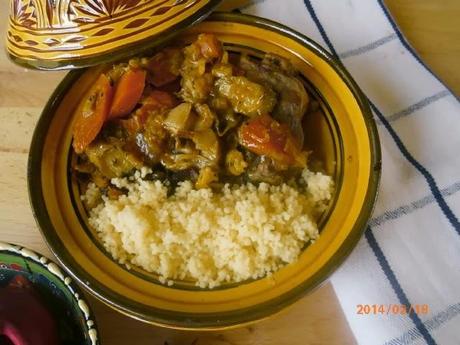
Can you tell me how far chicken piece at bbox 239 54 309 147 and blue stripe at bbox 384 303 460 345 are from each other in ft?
1.75

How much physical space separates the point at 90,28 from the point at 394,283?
39.2 inches

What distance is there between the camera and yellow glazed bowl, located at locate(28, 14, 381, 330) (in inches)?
51.0

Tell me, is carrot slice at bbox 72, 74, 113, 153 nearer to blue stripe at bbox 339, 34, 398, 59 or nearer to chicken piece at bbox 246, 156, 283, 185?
chicken piece at bbox 246, 156, 283, 185

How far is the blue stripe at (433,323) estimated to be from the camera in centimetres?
137

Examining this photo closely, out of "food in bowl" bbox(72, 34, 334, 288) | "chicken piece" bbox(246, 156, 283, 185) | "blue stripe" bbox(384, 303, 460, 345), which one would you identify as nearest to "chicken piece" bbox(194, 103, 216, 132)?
"food in bowl" bbox(72, 34, 334, 288)

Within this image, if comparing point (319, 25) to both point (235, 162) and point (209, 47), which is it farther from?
point (235, 162)

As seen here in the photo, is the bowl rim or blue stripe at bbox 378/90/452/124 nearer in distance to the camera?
the bowl rim

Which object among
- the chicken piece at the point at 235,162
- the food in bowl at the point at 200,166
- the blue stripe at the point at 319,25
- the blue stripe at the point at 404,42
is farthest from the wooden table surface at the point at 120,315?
the chicken piece at the point at 235,162

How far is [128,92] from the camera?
4.85ft

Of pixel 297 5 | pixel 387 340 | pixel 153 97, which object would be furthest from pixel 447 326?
pixel 297 5

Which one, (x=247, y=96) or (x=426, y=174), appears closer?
(x=247, y=96)

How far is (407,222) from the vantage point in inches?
60.2

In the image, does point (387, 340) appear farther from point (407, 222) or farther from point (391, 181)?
point (391, 181)
